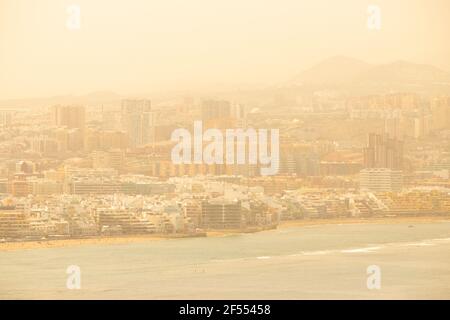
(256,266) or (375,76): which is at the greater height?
(375,76)

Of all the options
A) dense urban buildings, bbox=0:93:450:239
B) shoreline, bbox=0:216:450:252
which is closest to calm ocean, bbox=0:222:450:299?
shoreline, bbox=0:216:450:252

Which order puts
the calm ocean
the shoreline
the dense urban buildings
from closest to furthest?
the calm ocean < the shoreline < the dense urban buildings

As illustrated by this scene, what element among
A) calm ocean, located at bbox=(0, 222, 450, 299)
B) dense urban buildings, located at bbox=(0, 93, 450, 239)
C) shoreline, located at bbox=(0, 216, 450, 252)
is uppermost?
dense urban buildings, located at bbox=(0, 93, 450, 239)

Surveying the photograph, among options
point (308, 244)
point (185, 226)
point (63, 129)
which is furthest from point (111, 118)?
point (308, 244)

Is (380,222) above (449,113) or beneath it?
beneath

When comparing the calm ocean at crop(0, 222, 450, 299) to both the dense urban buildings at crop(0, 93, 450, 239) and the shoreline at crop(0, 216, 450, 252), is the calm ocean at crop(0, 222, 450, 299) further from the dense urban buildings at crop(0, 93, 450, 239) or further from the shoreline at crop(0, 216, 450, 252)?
the dense urban buildings at crop(0, 93, 450, 239)

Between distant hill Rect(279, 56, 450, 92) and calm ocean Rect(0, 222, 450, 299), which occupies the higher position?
distant hill Rect(279, 56, 450, 92)

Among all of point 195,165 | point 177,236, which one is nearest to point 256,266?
point 177,236

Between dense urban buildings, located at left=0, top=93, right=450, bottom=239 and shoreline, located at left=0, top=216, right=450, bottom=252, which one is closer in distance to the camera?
shoreline, located at left=0, top=216, right=450, bottom=252

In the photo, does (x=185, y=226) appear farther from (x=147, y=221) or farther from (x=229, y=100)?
(x=229, y=100)

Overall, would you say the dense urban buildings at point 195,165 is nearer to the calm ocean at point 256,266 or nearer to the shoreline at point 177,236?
the shoreline at point 177,236

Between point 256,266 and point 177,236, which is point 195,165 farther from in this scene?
point 256,266
